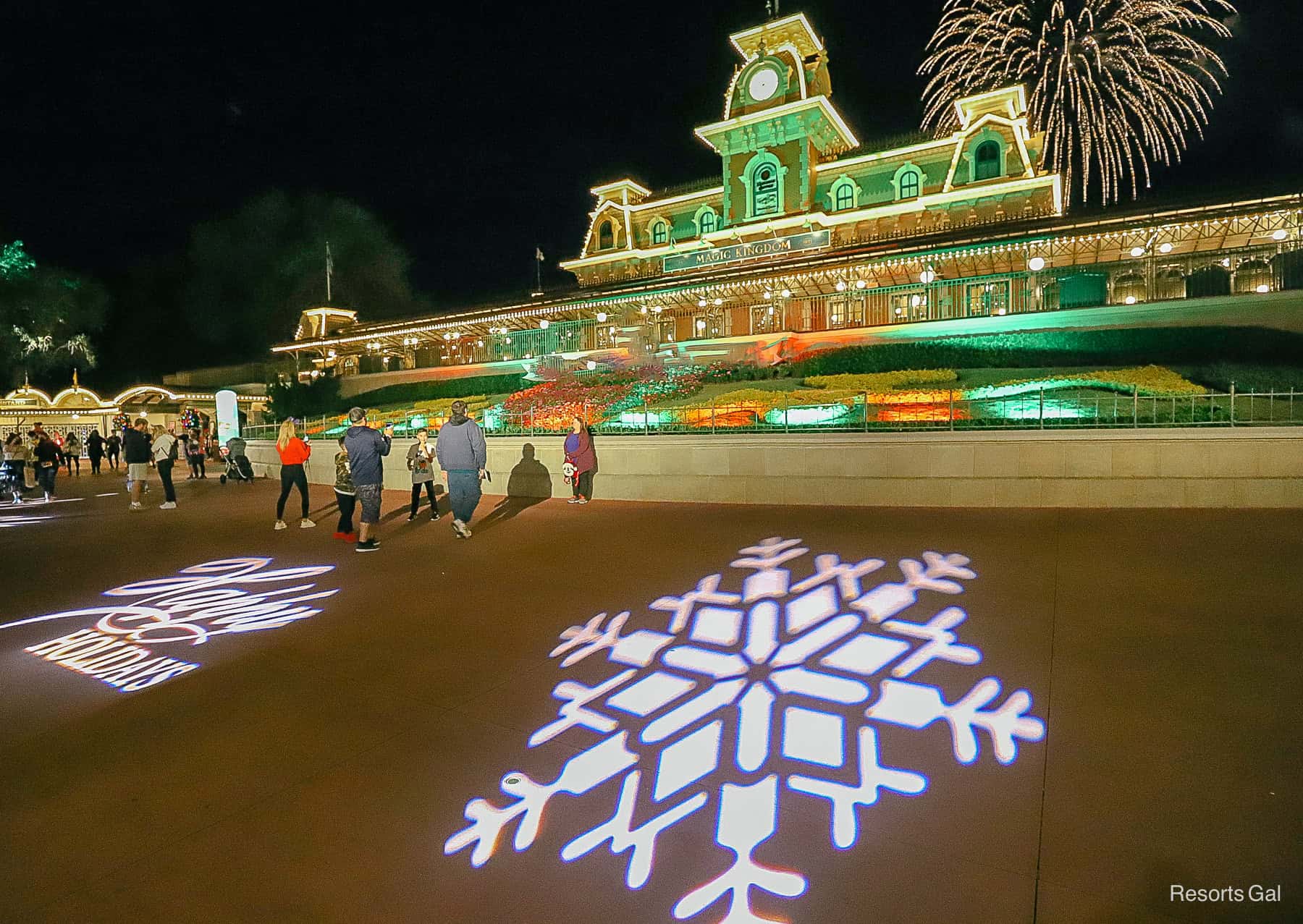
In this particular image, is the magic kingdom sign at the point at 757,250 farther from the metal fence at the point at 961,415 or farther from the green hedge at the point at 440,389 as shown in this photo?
the metal fence at the point at 961,415

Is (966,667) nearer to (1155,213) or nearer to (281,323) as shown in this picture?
(1155,213)

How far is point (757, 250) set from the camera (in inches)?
1191

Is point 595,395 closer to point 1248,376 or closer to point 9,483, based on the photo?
Result: point 1248,376

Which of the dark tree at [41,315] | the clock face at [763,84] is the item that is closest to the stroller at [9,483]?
the clock face at [763,84]

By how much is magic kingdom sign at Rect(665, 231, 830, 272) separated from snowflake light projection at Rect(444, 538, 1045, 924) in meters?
24.7

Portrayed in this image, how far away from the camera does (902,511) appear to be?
10.8 meters

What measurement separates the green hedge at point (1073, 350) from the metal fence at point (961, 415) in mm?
7933

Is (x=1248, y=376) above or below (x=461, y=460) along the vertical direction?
above

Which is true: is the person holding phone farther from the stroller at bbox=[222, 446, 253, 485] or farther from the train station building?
the train station building

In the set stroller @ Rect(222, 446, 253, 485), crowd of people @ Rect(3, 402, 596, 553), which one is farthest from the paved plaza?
stroller @ Rect(222, 446, 253, 485)

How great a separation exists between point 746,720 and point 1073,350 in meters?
20.5

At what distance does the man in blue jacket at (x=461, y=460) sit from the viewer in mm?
9602

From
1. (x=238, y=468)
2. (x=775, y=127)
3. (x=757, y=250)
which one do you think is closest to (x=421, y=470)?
(x=238, y=468)

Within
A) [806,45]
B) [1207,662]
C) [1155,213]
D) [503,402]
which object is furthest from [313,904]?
[806,45]
